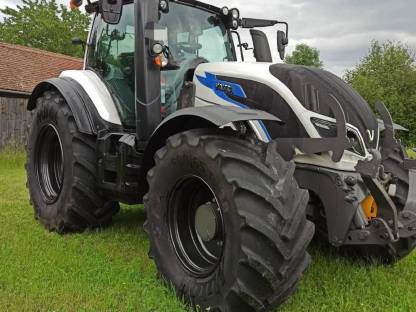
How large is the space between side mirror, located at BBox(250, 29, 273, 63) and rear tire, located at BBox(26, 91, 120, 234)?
192 cm

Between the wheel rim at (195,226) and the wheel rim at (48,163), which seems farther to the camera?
the wheel rim at (48,163)

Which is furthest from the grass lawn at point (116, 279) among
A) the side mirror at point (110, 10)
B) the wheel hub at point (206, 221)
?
the side mirror at point (110, 10)

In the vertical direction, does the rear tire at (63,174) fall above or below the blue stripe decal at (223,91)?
below

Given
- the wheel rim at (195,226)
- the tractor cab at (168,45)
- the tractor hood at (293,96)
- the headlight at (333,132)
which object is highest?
the tractor cab at (168,45)

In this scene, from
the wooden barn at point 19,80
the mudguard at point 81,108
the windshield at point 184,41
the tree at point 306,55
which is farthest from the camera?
the tree at point 306,55

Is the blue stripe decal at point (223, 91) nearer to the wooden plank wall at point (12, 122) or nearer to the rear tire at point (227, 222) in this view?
the rear tire at point (227, 222)

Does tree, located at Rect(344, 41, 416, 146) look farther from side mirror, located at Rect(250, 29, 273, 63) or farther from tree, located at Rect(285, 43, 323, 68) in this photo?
side mirror, located at Rect(250, 29, 273, 63)

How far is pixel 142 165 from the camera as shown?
379 centimetres

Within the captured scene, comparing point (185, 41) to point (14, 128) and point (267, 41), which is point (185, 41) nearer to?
point (267, 41)

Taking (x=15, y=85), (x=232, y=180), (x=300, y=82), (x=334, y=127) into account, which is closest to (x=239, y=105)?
(x=300, y=82)

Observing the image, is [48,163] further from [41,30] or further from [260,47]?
[41,30]

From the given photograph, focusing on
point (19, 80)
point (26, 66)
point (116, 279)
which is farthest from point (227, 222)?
point (26, 66)

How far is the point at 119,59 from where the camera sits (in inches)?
181

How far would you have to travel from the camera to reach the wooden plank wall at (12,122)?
553 inches
